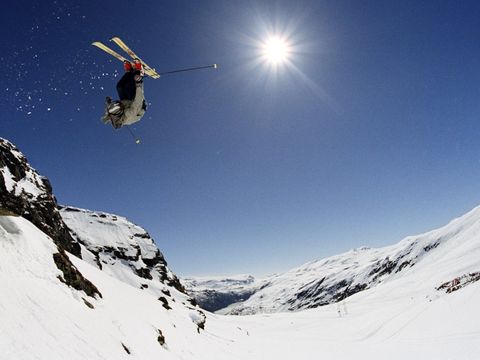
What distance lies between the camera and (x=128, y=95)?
15.1 meters

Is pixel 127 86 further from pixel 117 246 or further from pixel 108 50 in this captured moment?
pixel 117 246

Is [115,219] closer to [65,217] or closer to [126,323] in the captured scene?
[65,217]

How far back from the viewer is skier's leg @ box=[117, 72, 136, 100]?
15062 millimetres

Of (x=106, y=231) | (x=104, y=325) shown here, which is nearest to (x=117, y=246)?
(x=106, y=231)

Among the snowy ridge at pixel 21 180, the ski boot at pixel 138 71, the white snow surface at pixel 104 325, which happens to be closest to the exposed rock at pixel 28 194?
the snowy ridge at pixel 21 180

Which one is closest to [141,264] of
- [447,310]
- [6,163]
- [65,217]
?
[65,217]

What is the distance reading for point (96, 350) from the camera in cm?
906

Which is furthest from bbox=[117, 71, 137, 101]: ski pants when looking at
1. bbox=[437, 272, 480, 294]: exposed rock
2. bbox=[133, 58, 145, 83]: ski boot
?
bbox=[437, 272, 480, 294]: exposed rock

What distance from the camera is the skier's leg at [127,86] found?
593 inches

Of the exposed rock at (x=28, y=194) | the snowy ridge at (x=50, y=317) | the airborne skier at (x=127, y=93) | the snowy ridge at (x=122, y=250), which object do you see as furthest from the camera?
the snowy ridge at (x=122, y=250)

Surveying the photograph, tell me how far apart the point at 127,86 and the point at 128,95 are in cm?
40

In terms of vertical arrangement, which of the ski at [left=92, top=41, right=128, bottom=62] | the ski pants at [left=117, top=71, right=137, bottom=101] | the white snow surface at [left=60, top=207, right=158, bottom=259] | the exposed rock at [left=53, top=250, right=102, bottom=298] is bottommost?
the exposed rock at [left=53, top=250, right=102, bottom=298]

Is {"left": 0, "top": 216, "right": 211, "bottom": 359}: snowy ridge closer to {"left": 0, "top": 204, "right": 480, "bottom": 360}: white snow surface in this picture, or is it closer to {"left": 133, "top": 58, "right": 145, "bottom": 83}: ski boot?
{"left": 0, "top": 204, "right": 480, "bottom": 360}: white snow surface

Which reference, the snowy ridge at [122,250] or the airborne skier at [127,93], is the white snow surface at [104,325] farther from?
the snowy ridge at [122,250]
